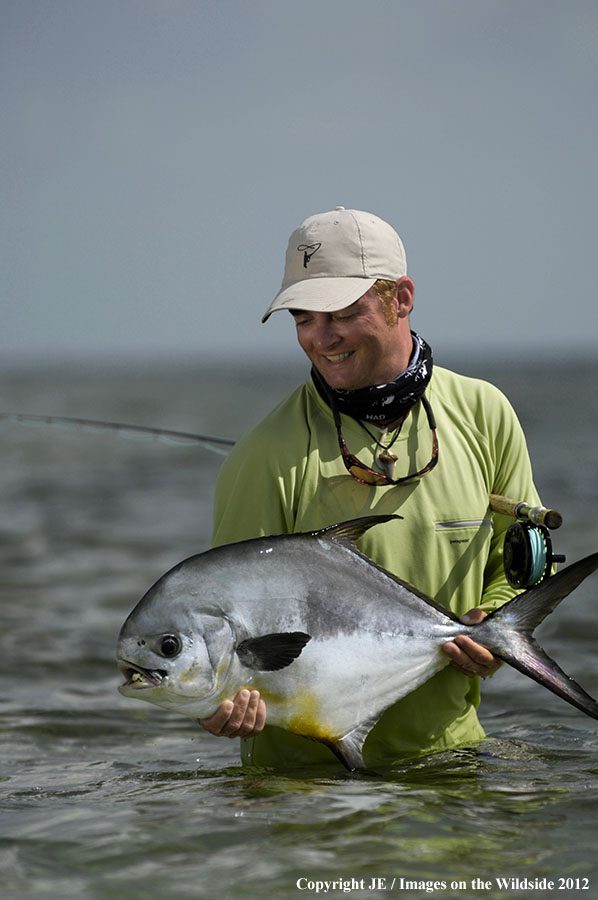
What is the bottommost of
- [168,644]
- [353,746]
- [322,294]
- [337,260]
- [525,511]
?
[353,746]

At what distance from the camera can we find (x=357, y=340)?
3.93m

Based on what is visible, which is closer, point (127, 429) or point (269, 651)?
point (269, 651)

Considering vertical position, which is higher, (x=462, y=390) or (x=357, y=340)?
(x=357, y=340)

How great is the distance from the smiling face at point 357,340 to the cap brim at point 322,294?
0.16 ft

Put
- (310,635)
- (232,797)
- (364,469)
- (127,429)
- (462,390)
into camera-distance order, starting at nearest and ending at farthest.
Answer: (310,635) < (364,469) < (232,797) < (462,390) < (127,429)

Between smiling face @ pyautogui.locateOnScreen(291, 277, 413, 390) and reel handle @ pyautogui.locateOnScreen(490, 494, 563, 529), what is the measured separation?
58 centimetres

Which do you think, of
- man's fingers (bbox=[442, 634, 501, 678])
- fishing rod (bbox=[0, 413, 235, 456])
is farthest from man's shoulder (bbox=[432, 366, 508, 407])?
fishing rod (bbox=[0, 413, 235, 456])

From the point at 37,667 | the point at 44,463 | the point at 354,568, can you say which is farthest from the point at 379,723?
the point at 44,463

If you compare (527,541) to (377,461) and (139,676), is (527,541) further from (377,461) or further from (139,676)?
(139,676)

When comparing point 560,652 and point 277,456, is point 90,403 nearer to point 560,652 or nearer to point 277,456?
point 560,652

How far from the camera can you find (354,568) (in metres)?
3.86

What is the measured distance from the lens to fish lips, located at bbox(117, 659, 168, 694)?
11.8 ft

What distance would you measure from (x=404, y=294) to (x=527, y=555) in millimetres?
978

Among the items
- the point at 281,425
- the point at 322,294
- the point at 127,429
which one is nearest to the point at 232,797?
the point at 281,425
